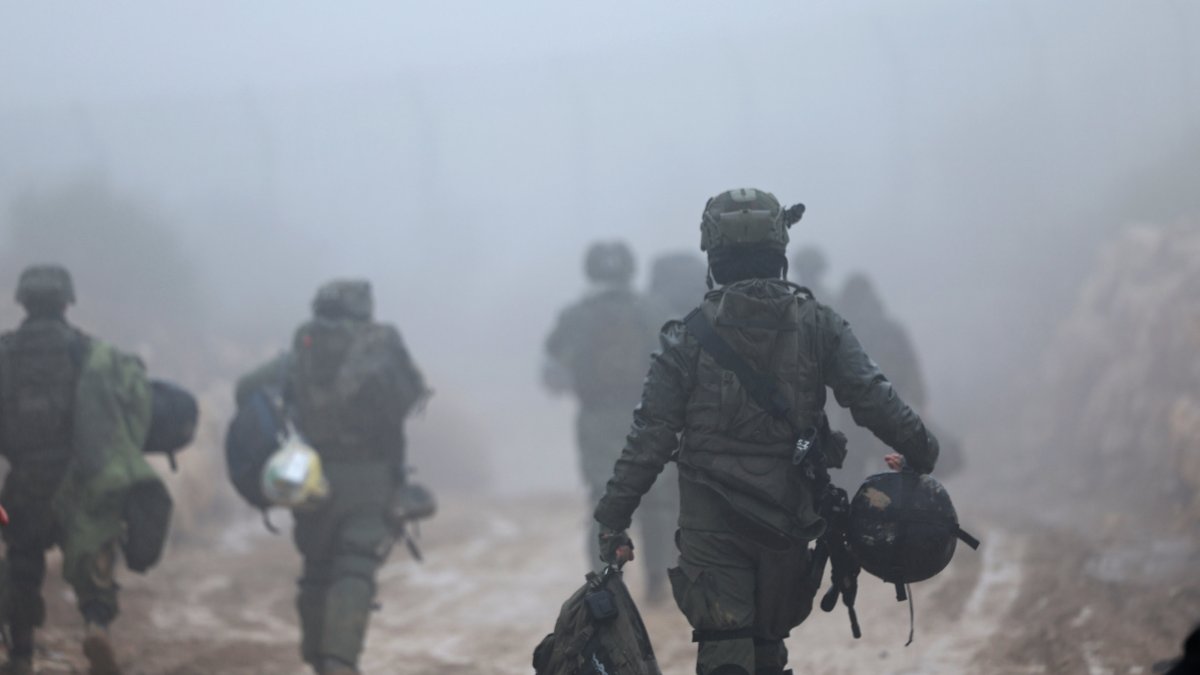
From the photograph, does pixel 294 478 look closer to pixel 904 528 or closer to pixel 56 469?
pixel 56 469

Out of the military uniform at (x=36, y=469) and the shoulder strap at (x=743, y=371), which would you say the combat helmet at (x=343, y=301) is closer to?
the military uniform at (x=36, y=469)

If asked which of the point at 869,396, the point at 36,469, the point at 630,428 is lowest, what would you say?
the point at 36,469

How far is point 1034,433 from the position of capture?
54.6 ft

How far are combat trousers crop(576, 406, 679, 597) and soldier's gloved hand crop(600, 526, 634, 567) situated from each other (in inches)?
156

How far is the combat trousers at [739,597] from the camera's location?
3.62 metres

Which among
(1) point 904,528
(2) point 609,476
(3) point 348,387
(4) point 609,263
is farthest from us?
(4) point 609,263

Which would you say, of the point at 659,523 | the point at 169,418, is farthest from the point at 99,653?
the point at 659,523

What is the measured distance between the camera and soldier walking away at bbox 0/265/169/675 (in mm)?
5590

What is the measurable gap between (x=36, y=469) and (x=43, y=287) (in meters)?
0.90

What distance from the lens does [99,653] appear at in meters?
5.18

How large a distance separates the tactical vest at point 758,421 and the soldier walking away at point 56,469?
328cm

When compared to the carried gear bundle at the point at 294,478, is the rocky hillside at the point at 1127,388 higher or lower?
lower

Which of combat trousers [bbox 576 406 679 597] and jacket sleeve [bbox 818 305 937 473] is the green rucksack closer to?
jacket sleeve [bbox 818 305 937 473]

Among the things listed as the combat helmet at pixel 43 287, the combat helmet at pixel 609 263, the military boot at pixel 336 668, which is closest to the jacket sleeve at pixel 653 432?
the military boot at pixel 336 668
